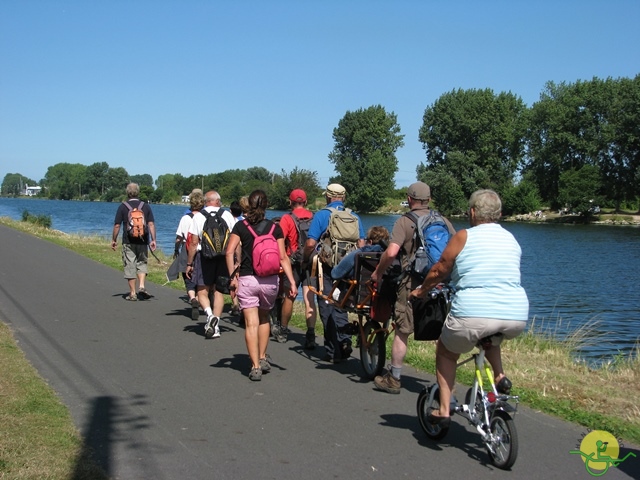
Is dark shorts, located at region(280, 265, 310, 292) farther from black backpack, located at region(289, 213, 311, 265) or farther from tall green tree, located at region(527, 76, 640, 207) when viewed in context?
tall green tree, located at region(527, 76, 640, 207)

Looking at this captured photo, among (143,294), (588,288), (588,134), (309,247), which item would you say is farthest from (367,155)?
(309,247)

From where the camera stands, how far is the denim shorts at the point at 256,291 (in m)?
7.44

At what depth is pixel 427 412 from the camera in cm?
540

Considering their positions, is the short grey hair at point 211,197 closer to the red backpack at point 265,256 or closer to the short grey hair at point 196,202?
the short grey hair at point 196,202

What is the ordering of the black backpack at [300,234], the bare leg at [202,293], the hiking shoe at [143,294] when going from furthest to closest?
the hiking shoe at [143,294]
the bare leg at [202,293]
the black backpack at [300,234]

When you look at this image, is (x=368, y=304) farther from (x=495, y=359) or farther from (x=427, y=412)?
(x=495, y=359)

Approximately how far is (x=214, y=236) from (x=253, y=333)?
3056 millimetres

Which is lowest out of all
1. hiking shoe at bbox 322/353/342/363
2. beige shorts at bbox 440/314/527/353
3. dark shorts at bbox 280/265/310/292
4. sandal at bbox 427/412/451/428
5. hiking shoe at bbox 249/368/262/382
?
hiking shoe at bbox 322/353/342/363

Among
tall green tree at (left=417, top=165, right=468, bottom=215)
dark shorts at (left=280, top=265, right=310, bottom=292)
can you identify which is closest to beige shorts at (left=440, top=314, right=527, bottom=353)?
dark shorts at (left=280, top=265, right=310, bottom=292)

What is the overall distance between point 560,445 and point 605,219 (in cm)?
7197

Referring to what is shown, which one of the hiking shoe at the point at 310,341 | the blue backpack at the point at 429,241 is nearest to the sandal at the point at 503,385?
the blue backpack at the point at 429,241

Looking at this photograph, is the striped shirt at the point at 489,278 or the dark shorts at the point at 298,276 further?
the dark shorts at the point at 298,276

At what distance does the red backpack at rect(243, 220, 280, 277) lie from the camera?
737 centimetres

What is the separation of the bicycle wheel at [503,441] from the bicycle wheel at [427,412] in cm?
45
